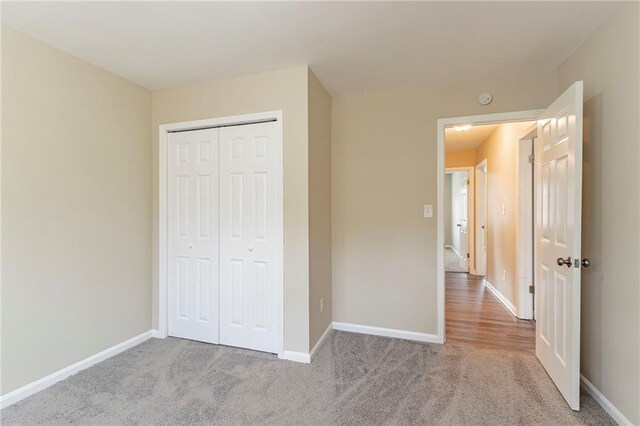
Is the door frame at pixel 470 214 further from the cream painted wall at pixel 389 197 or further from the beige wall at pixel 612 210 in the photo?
the beige wall at pixel 612 210

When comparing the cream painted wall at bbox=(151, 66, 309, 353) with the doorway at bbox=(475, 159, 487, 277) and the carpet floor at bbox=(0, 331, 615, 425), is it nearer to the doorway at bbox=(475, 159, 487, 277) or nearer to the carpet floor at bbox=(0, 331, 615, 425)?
the carpet floor at bbox=(0, 331, 615, 425)

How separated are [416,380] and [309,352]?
2.72ft

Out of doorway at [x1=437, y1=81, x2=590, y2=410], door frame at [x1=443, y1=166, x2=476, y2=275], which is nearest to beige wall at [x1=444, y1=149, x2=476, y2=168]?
door frame at [x1=443, y1=166, x2=476, y2=275]

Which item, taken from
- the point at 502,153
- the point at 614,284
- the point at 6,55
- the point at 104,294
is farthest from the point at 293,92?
the point at 502,153

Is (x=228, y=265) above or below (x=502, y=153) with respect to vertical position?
below

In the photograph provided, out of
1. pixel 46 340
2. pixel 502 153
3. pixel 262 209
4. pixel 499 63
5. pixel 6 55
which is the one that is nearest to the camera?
pixel 6 55

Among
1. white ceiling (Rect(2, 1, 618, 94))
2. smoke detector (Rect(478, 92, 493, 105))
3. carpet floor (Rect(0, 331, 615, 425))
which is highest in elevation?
white ceiling (Rect(2, 1, 618, 94))

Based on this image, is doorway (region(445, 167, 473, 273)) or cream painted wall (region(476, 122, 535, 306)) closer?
cream painted wall (region(476, 122, 535, 306))

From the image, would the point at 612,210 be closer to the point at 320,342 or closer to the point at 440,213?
the point at 440,213

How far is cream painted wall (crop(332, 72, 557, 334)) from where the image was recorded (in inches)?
110

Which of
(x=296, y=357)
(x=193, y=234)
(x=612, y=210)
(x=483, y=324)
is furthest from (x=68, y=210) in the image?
(x=483, y=324)

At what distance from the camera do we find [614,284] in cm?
178

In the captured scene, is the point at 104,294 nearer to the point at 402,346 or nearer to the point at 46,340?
the point at 46,340

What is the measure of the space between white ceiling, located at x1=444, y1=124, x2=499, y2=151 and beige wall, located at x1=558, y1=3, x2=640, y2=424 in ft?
6.69
